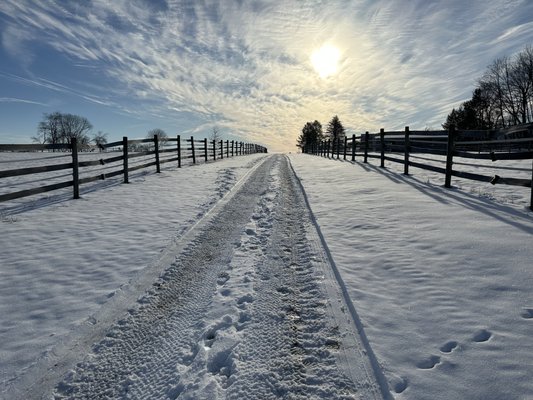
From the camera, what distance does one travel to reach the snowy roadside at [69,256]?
8.14 feet

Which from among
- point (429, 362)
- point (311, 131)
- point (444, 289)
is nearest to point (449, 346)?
point (429, 362)

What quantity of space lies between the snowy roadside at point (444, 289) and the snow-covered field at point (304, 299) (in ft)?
0.04

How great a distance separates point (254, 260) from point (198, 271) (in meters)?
0.70

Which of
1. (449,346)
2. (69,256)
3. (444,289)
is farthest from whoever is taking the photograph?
(69,256)

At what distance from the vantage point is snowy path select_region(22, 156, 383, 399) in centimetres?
191

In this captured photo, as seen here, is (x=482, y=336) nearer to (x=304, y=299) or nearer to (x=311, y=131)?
(x=304, y=299)

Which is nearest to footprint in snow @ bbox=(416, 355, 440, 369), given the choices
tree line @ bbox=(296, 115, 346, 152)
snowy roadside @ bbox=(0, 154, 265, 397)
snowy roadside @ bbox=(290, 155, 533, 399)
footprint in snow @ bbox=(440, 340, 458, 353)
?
snowy roadside @ bbox=(290, 155, 533, 399)

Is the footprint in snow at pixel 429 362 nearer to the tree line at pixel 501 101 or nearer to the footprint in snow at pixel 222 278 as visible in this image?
the footprint in snow at pixel 222 278

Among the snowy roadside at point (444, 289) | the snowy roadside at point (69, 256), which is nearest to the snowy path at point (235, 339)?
the snowy roadside at point (444, 289)

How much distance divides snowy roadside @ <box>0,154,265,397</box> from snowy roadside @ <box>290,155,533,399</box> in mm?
2467

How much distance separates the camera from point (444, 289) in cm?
288

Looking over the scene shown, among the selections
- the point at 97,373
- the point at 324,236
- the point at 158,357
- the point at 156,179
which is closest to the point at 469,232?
the point at 324,236

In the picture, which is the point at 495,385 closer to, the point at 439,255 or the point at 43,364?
the point at 439,255

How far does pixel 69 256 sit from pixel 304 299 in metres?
3.14
